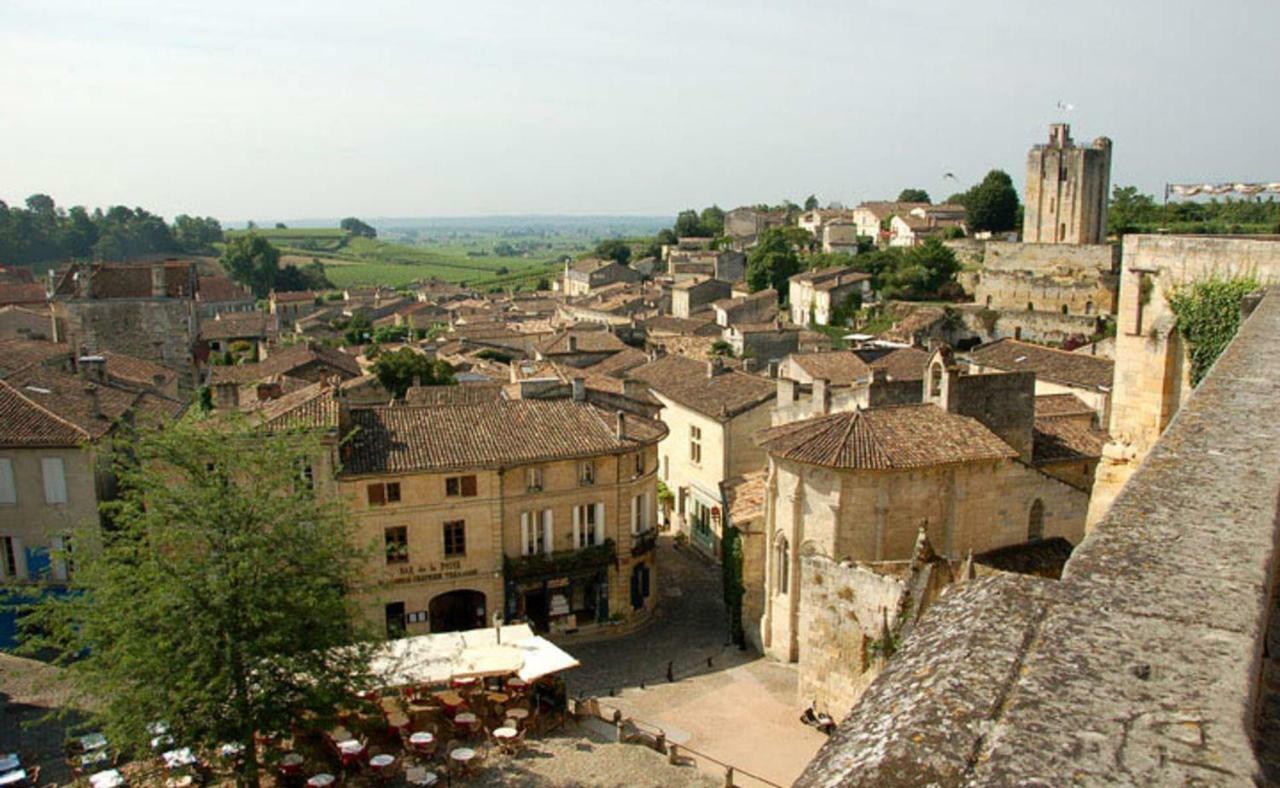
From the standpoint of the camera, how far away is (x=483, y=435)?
32.2m

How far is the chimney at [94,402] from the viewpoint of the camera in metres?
32.8

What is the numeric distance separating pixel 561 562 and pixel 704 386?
15.7 metres

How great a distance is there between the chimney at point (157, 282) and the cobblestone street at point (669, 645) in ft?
148

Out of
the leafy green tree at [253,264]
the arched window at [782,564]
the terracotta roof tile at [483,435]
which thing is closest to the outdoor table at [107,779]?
the terracotta roof tile at [483,435]

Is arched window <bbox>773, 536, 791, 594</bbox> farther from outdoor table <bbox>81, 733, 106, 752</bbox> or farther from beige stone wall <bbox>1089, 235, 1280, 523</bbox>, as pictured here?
outdoor table <bbox>81, 733, 106, 752</bbox>

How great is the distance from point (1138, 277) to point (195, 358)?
6588 cm

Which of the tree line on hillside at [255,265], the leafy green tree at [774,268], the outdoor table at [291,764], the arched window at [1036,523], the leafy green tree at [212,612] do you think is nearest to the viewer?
the leafy green tree at [212,612]

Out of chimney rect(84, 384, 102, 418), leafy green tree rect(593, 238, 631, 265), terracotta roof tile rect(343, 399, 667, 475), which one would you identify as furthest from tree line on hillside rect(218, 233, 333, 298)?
terracotta roof tile rect(343, 399, 667, 475)

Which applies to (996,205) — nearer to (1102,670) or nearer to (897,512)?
(897,512)

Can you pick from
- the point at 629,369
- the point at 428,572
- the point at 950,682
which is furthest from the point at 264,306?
the point at 950,682

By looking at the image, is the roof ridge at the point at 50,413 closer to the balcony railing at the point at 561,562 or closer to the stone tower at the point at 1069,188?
the balcony railing at the point at 561,562

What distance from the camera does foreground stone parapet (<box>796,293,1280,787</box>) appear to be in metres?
3.35

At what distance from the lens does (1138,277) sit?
59.0 ft

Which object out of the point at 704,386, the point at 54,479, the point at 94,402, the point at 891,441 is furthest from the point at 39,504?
the point at 704,386
